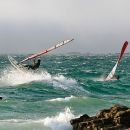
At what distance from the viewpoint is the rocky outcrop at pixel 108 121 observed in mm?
23594

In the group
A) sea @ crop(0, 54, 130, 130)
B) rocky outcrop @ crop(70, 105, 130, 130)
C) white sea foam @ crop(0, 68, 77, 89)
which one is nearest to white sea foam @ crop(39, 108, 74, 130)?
sea @ crop(0, 54, 130, 130)

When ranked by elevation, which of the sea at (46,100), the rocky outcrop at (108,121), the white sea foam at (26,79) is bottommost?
the rocky outcrop at (108,121)

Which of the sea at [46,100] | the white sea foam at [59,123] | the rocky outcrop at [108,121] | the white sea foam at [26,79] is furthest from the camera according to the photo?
the white sea foam at [26,79]

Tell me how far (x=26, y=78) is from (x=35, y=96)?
17210 millimetres

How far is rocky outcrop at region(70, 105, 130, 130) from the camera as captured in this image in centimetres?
2359

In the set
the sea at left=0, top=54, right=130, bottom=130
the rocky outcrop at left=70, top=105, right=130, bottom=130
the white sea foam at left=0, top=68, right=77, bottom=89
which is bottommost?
the rocky outcrop at left=70, top=105, right=130, bottom=130

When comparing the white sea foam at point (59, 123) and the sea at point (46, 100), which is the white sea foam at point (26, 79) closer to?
the sea at point (46, 100)

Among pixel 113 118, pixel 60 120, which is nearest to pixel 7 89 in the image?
pixel 60 120

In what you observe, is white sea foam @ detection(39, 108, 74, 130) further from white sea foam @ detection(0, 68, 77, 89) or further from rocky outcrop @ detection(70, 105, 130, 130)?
white sea foam @ detection(0, 68, 77, 89)

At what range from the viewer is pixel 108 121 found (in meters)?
24.0

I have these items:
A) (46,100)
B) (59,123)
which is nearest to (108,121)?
(59,123)

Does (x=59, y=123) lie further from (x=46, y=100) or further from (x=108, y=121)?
(x=46, y=100)

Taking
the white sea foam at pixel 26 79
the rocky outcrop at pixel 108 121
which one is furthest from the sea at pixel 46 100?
the rocky outcrop at pixel 108 121

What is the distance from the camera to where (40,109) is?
38.5 m
